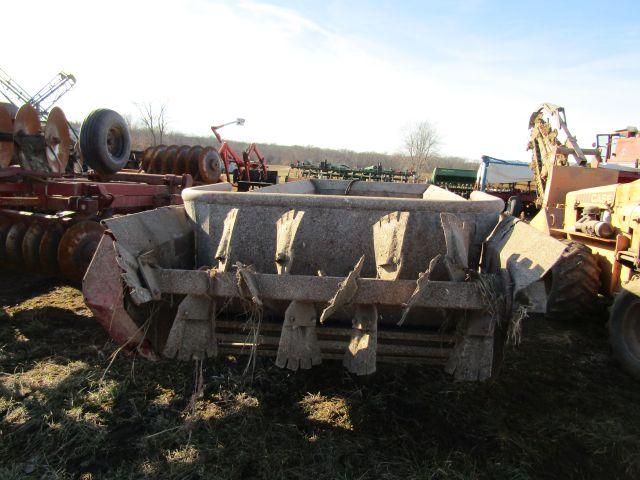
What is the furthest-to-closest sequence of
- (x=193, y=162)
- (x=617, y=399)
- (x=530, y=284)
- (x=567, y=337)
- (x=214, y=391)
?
(x=193, y=162)
(x=567, y=337)
(x=617, y=399)
(x=214, y=391)
(x=530, y=284)

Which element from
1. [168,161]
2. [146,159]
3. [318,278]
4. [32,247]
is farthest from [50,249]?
[146,159]

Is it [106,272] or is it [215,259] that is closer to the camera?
[106,272]

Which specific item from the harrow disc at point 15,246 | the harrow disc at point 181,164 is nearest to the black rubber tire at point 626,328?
the harrow disc at point 15,246

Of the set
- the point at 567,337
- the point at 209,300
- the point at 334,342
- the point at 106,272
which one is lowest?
the point at 567,337

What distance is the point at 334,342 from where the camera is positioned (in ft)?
9.34

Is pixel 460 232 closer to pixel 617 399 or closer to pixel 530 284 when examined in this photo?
pixel 530 284

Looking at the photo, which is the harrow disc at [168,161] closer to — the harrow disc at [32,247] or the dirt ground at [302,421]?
the harrow disc at [32,247]

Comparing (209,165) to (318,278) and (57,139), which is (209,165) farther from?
(318,278)

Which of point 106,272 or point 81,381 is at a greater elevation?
point 106,272

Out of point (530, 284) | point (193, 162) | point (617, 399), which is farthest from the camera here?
point (193, 162)

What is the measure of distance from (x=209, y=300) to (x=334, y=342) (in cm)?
83

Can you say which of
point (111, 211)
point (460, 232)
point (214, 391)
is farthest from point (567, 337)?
point (111, 211)

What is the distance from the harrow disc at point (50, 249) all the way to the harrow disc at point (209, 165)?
5.38 m

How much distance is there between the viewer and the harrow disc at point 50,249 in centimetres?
556
